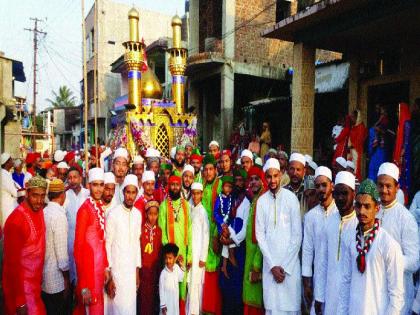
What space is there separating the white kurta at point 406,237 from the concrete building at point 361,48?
3.86 meters

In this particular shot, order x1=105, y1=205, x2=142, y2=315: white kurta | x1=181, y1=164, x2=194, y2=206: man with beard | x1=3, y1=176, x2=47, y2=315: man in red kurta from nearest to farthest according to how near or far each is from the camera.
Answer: x1=3, y1=176, x2=47, y2=315: man in red kurta → x1=105, y1=205, x2=142, y2=315: white kurta → x1=181, y1=164, x2=194, y2=206: man with beard

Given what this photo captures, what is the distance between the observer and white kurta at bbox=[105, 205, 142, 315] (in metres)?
3.66

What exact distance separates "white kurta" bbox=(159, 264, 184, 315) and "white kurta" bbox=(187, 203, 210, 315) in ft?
0.86

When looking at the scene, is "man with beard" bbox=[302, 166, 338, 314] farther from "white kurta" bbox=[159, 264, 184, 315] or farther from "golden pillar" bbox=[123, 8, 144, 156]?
"golden pillar" bbox=[123, 8, 144, 156]

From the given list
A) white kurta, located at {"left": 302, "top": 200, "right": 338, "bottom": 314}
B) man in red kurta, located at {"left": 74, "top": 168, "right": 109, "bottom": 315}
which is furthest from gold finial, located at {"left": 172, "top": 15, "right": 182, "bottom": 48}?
white kurta, located at {"left": 302, "top": 200, "right": 338, "bottom": 314}

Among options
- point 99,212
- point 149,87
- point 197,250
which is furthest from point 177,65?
point 99,212

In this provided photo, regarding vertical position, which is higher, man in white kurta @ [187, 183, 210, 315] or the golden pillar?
the golden pillar

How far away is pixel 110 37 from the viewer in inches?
946

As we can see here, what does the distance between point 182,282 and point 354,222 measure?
7.10 feet

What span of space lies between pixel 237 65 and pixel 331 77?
11.7ft

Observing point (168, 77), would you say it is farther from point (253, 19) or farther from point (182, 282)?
point (182, 282)

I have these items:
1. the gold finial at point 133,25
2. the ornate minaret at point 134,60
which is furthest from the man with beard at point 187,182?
the gold finial at point 133,25

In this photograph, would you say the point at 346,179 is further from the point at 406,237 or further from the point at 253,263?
the point at 253,263

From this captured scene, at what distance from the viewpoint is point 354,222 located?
2.89 metres
